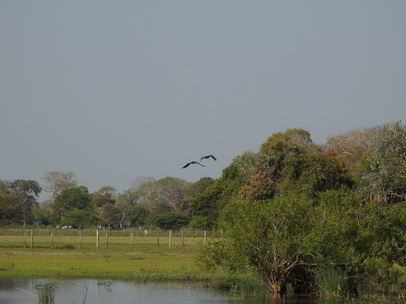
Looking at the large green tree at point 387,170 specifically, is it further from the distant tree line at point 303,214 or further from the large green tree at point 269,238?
the large green tree at point 269,238

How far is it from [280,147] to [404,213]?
142 feet

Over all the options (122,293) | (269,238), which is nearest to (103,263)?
(122,293)

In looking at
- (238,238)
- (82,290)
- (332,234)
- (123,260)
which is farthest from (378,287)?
(123,260)

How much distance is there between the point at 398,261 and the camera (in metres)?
30.1

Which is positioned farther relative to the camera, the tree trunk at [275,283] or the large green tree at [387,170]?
the large green tree at [387,170]

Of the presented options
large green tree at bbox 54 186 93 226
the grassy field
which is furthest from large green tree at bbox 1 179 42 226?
the grassy field

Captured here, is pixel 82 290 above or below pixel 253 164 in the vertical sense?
below

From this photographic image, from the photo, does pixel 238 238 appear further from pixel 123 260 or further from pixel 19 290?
pixel 123 260

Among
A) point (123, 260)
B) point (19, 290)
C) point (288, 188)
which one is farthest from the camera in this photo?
point (288, 188)

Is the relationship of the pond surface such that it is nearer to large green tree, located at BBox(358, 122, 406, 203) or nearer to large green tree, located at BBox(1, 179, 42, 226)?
large green tree, located at BBox(358, 122, 406, 203)

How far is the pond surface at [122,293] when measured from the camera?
27141 millimetres

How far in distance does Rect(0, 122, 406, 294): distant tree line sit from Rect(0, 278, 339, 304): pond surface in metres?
1.33

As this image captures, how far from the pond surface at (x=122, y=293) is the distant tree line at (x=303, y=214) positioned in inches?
52.3

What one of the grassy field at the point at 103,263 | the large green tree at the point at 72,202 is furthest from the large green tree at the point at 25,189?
the grassy field at the point at 103,263
